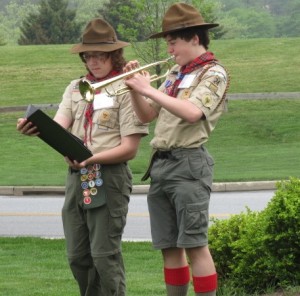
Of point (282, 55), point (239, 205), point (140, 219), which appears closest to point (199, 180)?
point (140, 219)

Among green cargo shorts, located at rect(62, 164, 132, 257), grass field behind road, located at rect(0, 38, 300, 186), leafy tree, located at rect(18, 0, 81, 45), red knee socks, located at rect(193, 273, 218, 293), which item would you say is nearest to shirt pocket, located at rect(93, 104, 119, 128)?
green cargo shorts, located at rect(62, 164, 132, 257)

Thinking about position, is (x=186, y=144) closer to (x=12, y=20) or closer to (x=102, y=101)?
(x=102, y=101)

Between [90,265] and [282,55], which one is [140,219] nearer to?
[90,265]

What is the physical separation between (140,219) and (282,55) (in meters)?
29.7

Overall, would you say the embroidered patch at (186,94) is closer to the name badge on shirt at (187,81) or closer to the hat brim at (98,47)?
the name badge on shirt at (187,81)

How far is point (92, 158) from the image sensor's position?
5922 mm

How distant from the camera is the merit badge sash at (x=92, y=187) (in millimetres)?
6027

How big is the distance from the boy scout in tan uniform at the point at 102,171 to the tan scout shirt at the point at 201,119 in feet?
0.89

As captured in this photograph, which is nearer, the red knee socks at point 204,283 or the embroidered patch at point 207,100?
the embroidered patch at point 207,100

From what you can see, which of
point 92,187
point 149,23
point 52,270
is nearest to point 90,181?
point 92,187

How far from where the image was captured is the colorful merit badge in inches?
237

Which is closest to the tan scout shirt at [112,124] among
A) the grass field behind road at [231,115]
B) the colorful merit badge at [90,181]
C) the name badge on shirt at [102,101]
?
the name badge on shirt at [102,101]

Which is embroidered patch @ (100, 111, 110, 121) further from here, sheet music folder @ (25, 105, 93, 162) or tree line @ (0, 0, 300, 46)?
tree line @ (0, 0, 300, 46)

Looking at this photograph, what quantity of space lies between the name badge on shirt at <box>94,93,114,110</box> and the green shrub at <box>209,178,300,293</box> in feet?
3.79
